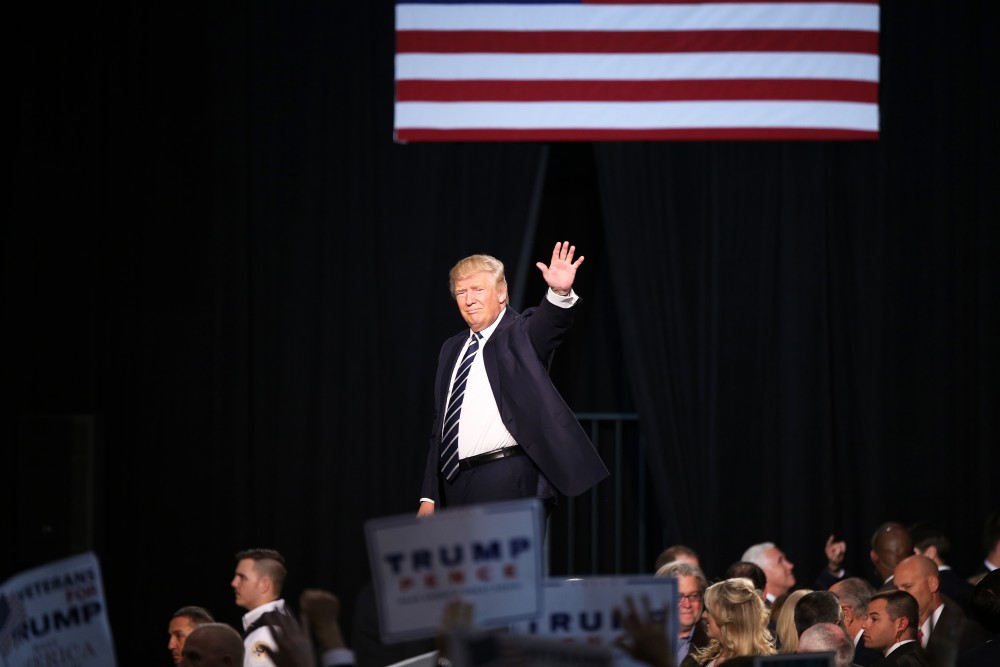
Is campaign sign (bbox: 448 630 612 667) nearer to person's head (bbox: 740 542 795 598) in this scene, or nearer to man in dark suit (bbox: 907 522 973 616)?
person's head (bbox: 740 542 795 598)

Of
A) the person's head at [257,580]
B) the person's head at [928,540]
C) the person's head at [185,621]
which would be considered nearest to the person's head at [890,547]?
the person's head at [928,540]

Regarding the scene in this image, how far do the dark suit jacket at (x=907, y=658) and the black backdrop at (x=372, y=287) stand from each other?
3.18m

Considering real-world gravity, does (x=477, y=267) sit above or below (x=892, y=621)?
above

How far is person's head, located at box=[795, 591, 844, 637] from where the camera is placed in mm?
3984

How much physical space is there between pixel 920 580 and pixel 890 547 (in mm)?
948

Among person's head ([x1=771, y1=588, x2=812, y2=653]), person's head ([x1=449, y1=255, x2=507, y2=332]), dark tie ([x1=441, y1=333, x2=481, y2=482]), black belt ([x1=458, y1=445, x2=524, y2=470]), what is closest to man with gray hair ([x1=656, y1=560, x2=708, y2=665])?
person's head ([x1=771, y1=588, x2=812, y2=653])

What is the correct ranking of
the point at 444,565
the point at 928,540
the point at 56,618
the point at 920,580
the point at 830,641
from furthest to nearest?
the point at 928,540
the point at 920,580
the point at 830,641
the point at 56,618
the point at 444,565

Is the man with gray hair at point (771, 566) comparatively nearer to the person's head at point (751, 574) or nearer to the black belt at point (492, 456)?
the person's head at point (751, 574)

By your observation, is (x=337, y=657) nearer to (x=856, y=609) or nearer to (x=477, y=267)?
(x=477, y=267)

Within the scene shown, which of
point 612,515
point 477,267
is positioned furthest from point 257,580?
point 612,515

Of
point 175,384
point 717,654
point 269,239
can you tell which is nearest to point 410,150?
point 269,239

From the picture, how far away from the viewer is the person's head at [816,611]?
3984mm

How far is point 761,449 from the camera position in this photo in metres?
7.21

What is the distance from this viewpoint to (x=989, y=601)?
154 inches
